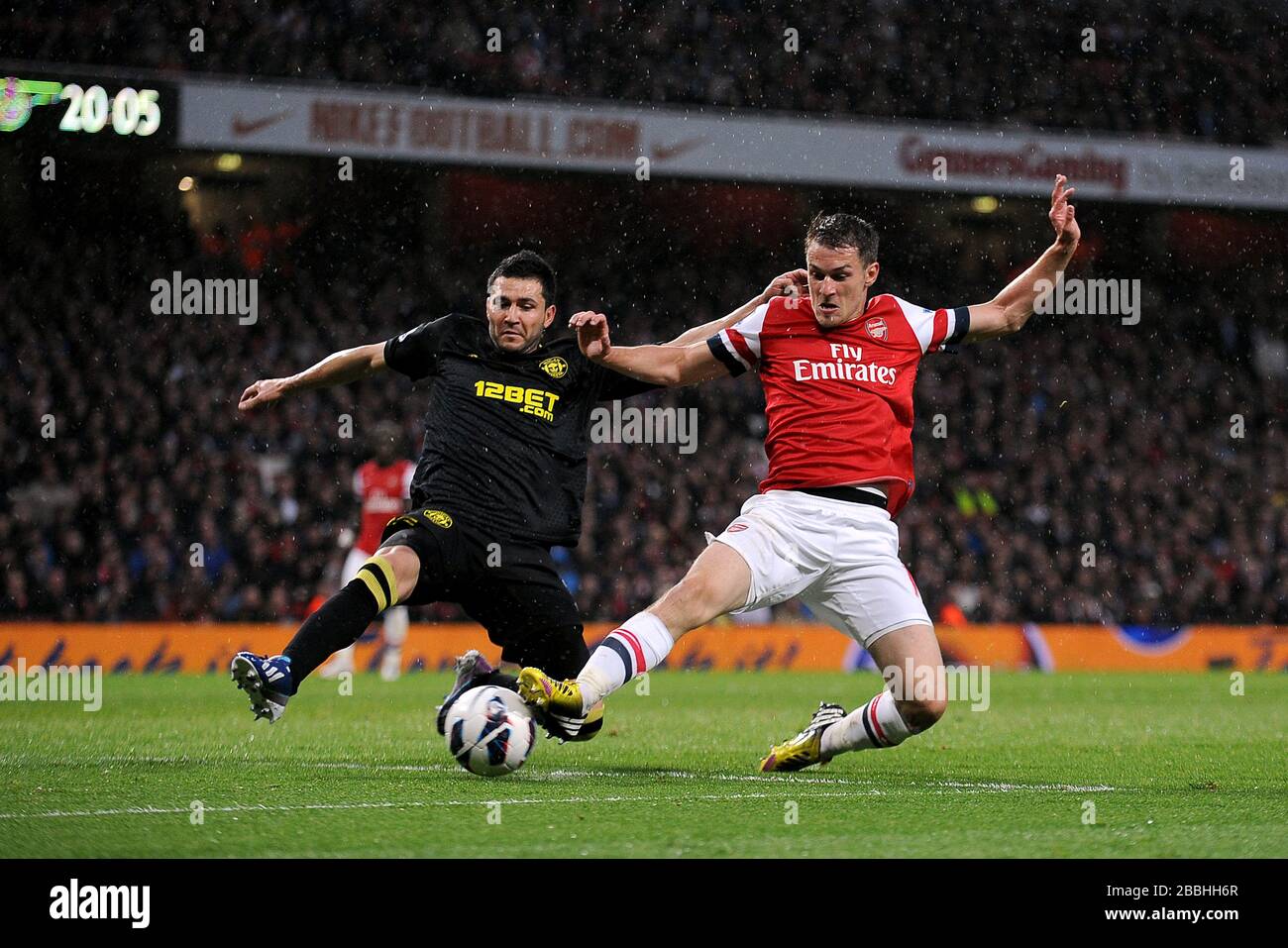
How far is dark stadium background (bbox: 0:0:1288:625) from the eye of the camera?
16953mm

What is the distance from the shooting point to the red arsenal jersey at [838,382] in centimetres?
567

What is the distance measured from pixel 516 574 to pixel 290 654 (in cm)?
106

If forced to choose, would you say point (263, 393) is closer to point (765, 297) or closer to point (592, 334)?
point (592, 334)

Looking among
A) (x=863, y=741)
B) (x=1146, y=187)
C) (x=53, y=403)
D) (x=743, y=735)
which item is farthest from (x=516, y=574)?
(x=1146, y=187)

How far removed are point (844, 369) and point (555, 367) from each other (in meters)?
1.27

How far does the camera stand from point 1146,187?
2077 centimetres

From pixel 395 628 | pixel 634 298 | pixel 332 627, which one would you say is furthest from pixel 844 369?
pixel 634 298

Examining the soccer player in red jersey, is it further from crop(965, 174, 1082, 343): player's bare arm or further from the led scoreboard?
the led scoreboard

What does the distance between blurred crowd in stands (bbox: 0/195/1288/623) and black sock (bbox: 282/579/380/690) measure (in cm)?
1039

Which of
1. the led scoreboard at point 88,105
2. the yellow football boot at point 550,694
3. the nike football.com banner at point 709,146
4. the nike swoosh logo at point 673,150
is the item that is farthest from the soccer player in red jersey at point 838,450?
the nike swoosh logo at point 673,150

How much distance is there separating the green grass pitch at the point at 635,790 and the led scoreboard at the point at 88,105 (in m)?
9.38

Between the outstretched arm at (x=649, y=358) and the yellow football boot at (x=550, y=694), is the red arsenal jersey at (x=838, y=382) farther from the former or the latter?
the yellow football boot at (x=550, y=694)

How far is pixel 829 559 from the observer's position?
5.54 m

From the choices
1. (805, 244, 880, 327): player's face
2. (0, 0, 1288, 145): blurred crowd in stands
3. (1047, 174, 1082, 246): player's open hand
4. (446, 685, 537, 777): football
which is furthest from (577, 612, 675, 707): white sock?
(0, 0, 1288, 145): blurred crowd in stands
